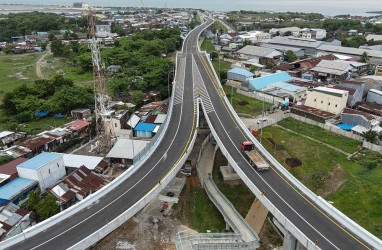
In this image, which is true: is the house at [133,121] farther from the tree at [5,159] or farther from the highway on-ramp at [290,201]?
the tree at [5,159]

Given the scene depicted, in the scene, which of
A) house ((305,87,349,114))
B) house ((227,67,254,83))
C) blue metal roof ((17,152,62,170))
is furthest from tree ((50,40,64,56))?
house ((305,87,349,114))

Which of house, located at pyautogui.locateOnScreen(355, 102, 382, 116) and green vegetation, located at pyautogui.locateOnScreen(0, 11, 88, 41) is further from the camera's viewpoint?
green vegetation, located at pyautogui.locateOnScreen(0, 11, 88, 41)

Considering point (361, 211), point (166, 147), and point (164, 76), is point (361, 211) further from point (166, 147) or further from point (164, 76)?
point (164, 76)

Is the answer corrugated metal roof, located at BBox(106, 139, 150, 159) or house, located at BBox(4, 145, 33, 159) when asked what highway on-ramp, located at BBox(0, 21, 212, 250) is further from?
house, located at BBox(4, 145, 33, 159)

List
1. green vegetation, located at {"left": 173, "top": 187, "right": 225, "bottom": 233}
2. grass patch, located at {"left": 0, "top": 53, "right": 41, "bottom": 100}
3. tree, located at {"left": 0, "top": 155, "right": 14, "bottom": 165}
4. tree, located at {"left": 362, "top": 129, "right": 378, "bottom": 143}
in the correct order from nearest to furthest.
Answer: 1. green vegetation, located at {"left": 173, "top": 187, "right": 225, "bottom": 233}
2. tree, located at {"left": 0, "top": 155, "right": 14, "bottom": 165}
3. tree, located at {"left": 362, "top": 129, "right": 378, "bottom": 143}
4. grass patch, located at {"left": 0, "top": 53, "right": 41, "bottom": 100}

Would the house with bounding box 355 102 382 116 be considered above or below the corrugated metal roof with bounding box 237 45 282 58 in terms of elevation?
below

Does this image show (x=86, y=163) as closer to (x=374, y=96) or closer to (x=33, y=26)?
(x=374, y=96)

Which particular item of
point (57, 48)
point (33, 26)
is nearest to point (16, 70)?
point (57, 48)

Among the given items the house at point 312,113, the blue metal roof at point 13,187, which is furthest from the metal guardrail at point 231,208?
the house at point 312,113
